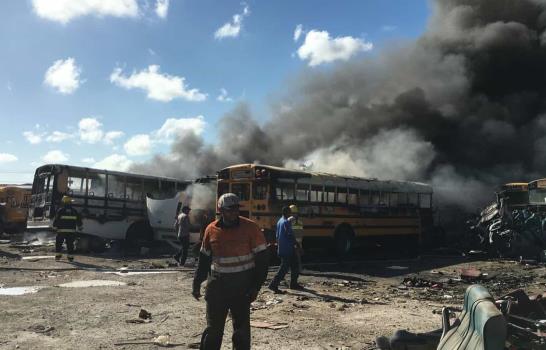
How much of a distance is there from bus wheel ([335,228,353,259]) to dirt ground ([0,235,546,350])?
1.79m

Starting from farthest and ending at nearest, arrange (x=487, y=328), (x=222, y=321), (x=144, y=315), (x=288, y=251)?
(x=288, y=251)
(x=144, y=315)
(x=222, y=321)
(x=487, y=328)

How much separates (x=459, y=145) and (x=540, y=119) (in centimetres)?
443

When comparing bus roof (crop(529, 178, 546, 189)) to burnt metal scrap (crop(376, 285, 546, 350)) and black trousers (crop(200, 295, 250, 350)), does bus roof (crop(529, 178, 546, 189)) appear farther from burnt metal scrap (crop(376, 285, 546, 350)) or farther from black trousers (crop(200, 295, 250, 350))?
black trousers (crop(200, 295, 250, 350))

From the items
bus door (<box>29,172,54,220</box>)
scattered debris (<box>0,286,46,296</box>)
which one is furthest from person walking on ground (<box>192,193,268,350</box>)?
bus door (<box>29,172,54,220</box>)

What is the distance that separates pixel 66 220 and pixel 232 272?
10695 mm

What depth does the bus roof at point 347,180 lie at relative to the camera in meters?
13.2

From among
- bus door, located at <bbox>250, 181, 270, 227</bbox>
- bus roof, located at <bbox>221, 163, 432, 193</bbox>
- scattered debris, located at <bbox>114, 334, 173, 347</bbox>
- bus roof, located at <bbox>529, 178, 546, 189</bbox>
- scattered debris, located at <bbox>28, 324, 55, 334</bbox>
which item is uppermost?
bus roof, located at <bbox>529, 178, 546, 189</bbox>

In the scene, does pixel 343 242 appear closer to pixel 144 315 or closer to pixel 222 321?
pixel 144 315

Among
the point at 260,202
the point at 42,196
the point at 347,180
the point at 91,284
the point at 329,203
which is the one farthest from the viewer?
the point at 42,196

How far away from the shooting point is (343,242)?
14.4 m

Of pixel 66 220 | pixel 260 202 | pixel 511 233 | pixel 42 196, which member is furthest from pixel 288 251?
pixel 42 196

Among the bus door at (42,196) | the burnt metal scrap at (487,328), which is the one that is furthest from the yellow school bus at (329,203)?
the burnt metal scrap at (487,328)

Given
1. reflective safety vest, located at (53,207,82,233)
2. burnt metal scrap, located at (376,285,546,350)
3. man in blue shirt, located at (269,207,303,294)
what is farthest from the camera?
reflective safety vest, located at (53,207,82,233)

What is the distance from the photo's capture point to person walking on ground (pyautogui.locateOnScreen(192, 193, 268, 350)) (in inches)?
164
